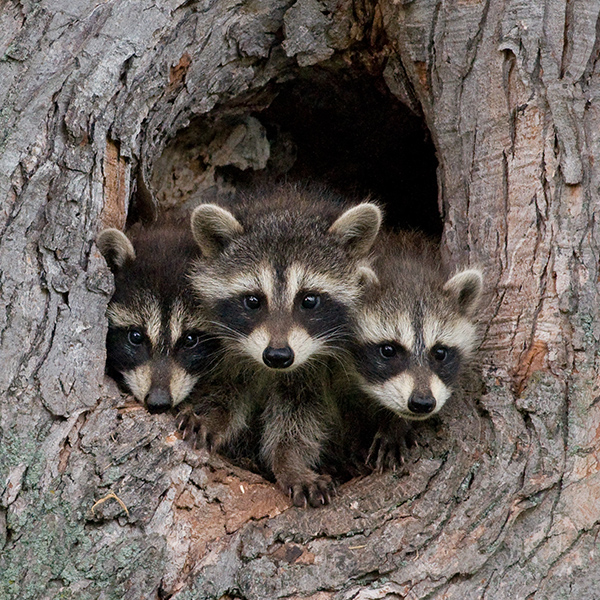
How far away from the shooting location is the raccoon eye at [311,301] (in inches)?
134

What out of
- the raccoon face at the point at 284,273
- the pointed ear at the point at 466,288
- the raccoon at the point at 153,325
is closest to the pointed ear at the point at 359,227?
the raccoon face at the point at 284,273

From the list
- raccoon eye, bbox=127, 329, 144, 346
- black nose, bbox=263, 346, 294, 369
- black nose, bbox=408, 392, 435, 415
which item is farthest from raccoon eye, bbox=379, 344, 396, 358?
raccoon eye, bbox=127, 329, 144, 346

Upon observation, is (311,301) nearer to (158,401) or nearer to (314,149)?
(158,401)

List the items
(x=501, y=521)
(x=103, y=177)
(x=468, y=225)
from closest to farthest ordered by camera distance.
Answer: (x=501, y=521), (x=103, y=177), (x=468, y=225)

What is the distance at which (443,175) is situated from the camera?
3562 millimetres

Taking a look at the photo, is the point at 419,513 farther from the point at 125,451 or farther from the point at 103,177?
the point at 103,177

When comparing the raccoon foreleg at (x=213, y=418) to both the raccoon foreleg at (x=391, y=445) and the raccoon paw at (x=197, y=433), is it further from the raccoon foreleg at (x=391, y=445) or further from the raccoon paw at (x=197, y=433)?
the raccoon foreleg at (x=391, y=445)

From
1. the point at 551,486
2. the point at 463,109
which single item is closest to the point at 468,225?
the point at 463,109

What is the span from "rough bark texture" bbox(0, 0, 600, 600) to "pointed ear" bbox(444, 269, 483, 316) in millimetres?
87

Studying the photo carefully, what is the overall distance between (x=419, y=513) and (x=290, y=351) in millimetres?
804

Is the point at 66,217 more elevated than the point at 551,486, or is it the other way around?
the point at 66,217

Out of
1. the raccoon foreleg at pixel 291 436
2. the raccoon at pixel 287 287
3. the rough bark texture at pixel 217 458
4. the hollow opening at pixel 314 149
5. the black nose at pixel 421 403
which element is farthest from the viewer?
the hollow opening at pixel 314 149

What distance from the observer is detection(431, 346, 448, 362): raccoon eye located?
10.7 feet

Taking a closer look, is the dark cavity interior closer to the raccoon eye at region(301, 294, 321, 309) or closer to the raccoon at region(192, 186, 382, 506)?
the raccoon at region(192, 186, 382, 506)
